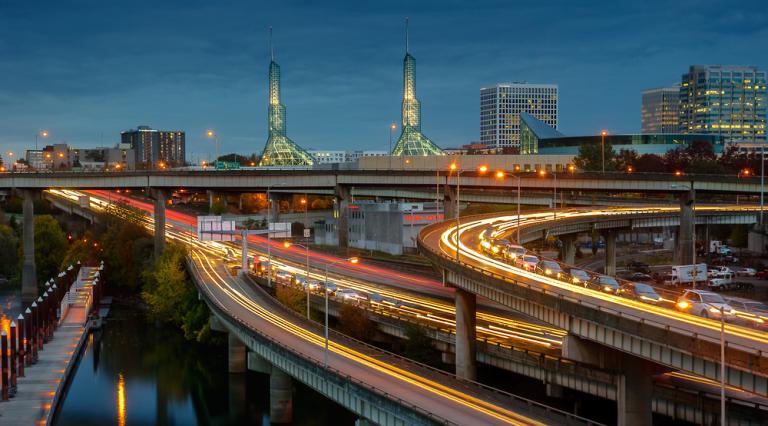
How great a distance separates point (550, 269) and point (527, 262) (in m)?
2.92

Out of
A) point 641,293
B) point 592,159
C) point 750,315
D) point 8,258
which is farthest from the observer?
point 592,159

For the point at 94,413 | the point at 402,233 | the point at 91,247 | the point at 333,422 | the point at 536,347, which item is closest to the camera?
the point at 536,347

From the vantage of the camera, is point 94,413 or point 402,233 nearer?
point 94,413

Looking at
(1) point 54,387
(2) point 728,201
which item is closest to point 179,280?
(1) point 54,387

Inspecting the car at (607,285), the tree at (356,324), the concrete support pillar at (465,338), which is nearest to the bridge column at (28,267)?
the tree at (356,324)

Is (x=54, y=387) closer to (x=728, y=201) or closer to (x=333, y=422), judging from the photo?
(x=333, y=422)

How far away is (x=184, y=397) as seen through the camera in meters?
68.9

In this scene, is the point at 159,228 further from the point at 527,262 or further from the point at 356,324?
the point at 527,262

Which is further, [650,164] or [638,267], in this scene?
[650,164]

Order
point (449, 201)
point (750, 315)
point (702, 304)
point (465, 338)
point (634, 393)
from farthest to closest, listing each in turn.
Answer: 1. point (449, 201)
2. point (465, 338)
3. point (634, 393)
4. point (702, 304)
5. point (750, 315)

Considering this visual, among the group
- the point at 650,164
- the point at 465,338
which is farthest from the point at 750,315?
the point at 650,164

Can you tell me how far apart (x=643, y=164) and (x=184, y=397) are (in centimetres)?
13294

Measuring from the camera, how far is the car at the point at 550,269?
53406mm

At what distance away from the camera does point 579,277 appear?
5091 centimetres
